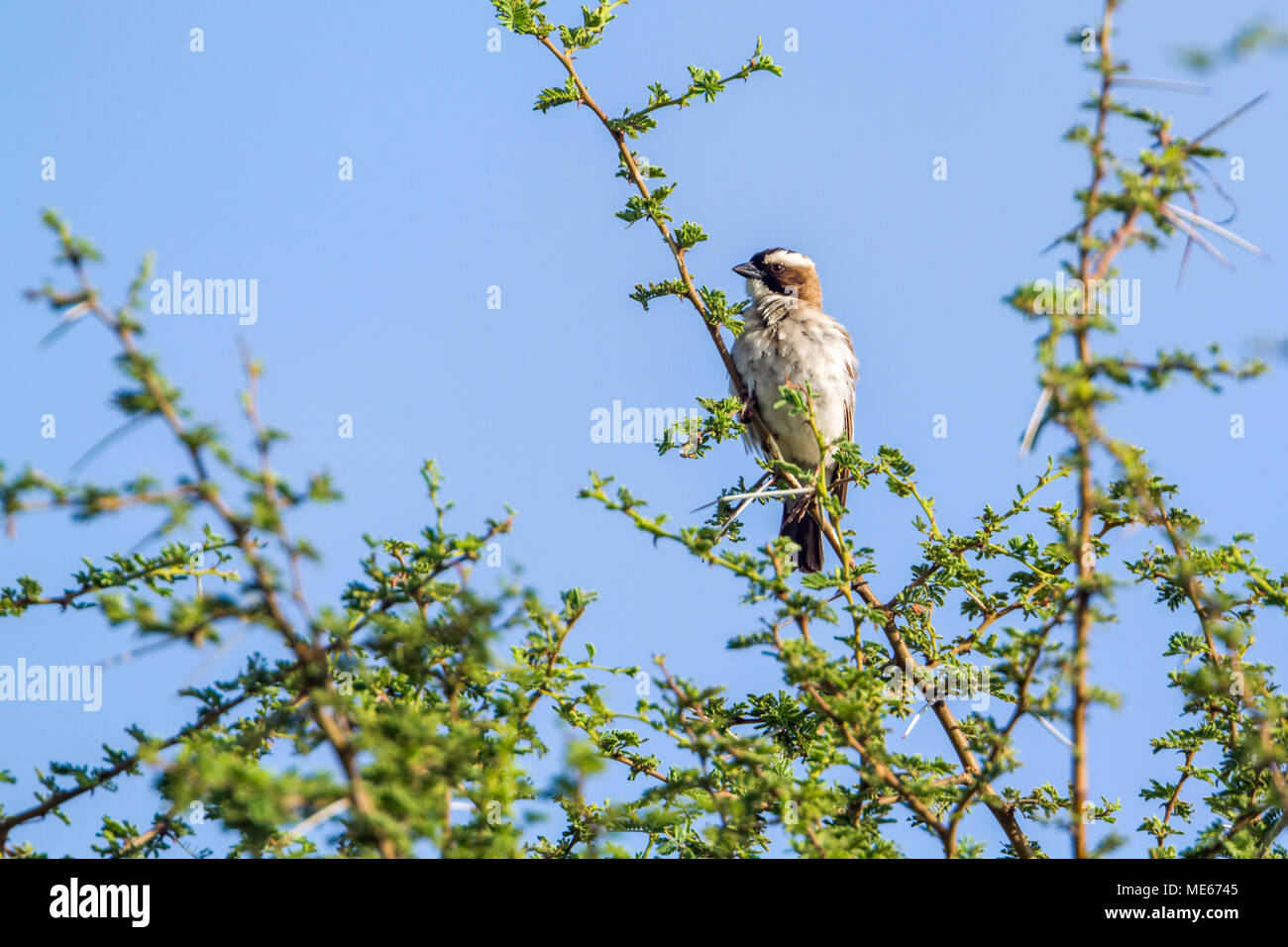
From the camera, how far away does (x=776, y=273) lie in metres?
7.80

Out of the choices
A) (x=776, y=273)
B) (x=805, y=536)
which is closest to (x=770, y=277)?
(x=776, y=273)

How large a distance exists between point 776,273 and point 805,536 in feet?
5.73

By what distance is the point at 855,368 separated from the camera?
777 centimetres

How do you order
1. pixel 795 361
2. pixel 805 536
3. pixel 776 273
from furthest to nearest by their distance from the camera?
pixel 776 273 < pixel 805 536 < pixel 795 361

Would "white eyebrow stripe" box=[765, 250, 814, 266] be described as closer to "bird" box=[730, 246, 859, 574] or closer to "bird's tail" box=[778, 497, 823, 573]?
"bird" box=[730, 246, 859, 574]

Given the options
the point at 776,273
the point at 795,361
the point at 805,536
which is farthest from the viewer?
the point at 776,273

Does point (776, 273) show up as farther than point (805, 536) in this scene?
Yes

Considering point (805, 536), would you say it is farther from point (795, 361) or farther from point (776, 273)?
point (776, 273)

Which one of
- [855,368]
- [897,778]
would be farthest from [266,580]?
[855,368]

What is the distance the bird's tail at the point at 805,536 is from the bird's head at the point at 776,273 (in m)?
1.43

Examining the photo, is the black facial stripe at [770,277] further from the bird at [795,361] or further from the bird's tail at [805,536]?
the bird's tail at [805,536]

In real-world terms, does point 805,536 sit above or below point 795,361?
below

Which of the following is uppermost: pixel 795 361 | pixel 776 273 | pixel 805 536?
pixel 776 273

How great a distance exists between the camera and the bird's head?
25.5ft
